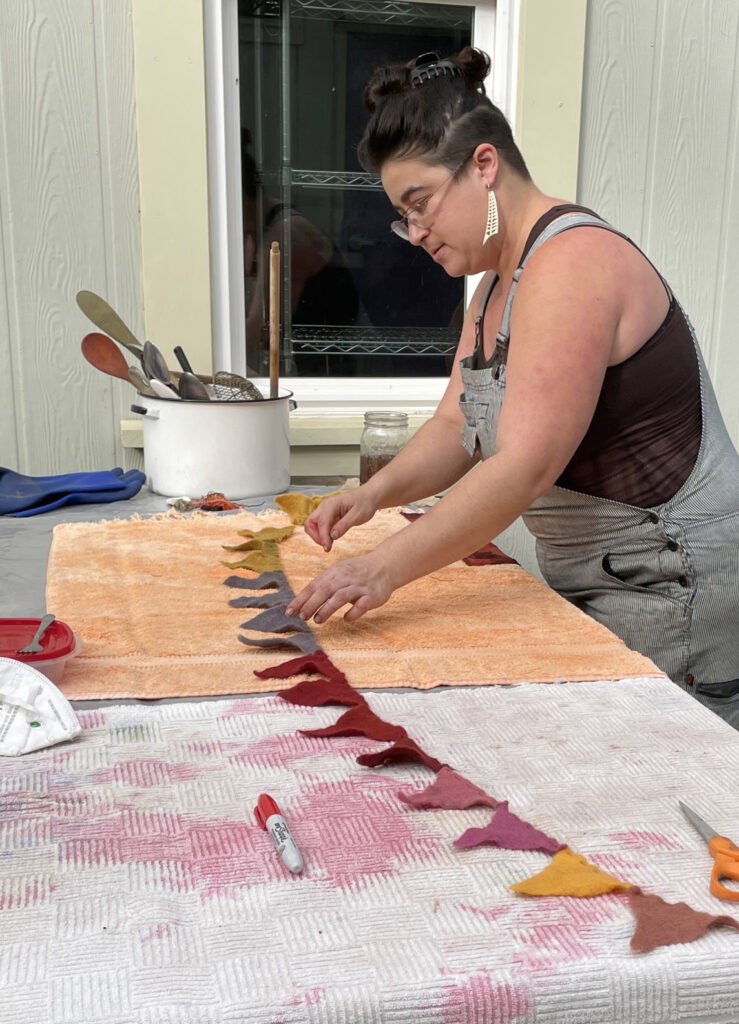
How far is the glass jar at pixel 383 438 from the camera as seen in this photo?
2148 millimetres

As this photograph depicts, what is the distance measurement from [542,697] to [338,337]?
1889mm

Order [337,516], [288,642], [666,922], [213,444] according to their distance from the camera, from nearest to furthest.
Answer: [666,922] → [288,642] → [337,516] → [213,444]

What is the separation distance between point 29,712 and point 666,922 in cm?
62

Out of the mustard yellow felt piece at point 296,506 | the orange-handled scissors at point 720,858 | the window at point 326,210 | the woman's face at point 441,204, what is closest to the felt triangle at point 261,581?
the mustard yellow felt piece at point 296,506

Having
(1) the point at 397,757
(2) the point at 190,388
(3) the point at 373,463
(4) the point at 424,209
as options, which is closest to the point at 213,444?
(2) the point at 190,388

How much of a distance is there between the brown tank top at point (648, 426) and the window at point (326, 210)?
1.32 metres

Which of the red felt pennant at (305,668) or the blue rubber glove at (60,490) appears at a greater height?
the red felt pennant at (305,668)

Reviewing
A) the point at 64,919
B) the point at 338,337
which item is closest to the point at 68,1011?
the point at 64,919

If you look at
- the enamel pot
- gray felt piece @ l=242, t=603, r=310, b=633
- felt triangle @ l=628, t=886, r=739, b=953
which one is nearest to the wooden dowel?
the enamel pot

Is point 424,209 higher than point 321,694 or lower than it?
higher

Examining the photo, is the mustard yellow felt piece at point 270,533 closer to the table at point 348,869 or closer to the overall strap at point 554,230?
the overall strap at point 554,230

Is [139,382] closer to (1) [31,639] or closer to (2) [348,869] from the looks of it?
(1) [31,639]

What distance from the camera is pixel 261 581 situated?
1.49 metres

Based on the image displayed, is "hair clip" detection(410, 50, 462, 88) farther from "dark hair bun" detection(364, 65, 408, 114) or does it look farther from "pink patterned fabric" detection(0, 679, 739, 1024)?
"pink patterned fabric" detection(0, 679, 739, 1024)
